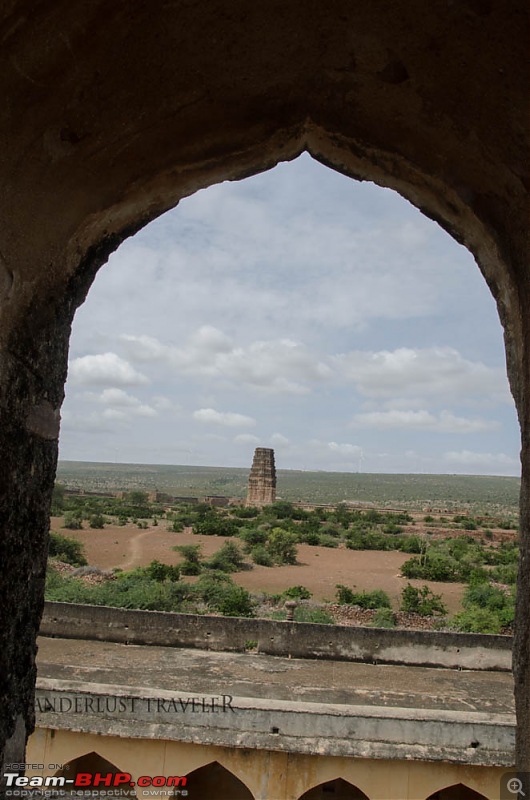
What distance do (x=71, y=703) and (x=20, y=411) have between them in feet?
23.1

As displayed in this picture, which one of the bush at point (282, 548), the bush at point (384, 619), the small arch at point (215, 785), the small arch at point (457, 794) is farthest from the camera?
the bush at point (282, 548)

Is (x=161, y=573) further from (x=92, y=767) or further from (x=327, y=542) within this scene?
(x=327, y=542)

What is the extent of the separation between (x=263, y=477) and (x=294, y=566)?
2199cm

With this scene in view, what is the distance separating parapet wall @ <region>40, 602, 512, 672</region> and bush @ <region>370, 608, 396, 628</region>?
16.4ft

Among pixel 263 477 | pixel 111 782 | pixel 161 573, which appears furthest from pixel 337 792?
pixel 263 477

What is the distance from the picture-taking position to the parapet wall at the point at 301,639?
1073cm

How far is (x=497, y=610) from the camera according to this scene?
17266 millimetres

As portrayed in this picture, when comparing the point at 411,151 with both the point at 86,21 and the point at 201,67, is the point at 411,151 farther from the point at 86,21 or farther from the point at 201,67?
the point at 86,21

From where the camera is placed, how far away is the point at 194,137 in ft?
7.13

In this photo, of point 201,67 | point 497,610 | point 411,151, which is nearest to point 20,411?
point 201,67

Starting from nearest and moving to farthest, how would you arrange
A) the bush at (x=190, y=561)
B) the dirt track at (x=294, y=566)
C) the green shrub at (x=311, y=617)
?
the green shrub at (x=311, y=617)
the dirt track at (x=294, y=566)
the bush at (x=190, y=561)

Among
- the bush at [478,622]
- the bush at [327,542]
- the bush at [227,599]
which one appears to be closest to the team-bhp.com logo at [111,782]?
the bush at [227,599]

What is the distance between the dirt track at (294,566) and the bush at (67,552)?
836 mm

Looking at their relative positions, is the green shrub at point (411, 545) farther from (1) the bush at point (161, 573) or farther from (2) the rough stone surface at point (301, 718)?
(2) the rough stone surface at point (301, 718)
